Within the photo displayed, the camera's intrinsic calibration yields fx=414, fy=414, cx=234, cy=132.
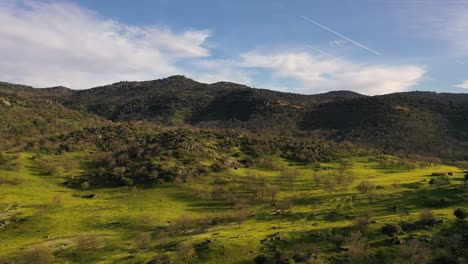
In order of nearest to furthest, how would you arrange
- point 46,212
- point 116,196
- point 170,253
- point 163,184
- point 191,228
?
point 170,253, point 191,228, point 46,212, point 116,196, point 163,184

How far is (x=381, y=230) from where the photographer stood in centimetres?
7606

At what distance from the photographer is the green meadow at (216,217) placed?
72875mm

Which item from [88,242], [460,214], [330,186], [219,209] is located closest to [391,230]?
[460,214]

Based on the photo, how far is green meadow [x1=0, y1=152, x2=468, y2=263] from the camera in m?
72.9

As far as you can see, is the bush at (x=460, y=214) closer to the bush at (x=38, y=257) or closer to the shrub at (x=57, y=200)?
the bush at (x=38, y=257)

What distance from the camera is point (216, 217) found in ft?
327

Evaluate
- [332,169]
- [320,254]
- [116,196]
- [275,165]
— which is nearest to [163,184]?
[116,196]

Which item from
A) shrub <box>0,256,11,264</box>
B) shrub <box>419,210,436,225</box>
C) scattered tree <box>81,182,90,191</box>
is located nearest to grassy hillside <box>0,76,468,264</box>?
shrub <box>419,210,436,225</box>

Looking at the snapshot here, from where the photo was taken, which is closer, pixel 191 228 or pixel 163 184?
pixel 191 228

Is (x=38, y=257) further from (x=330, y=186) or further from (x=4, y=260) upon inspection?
(x=330, y=186)

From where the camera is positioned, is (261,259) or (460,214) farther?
(460,214)

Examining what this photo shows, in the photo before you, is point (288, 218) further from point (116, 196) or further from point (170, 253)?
point (116, 196)

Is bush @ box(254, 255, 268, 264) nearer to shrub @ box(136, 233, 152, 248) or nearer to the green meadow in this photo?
the green meadow

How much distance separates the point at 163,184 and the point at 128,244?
62179 millimetres
